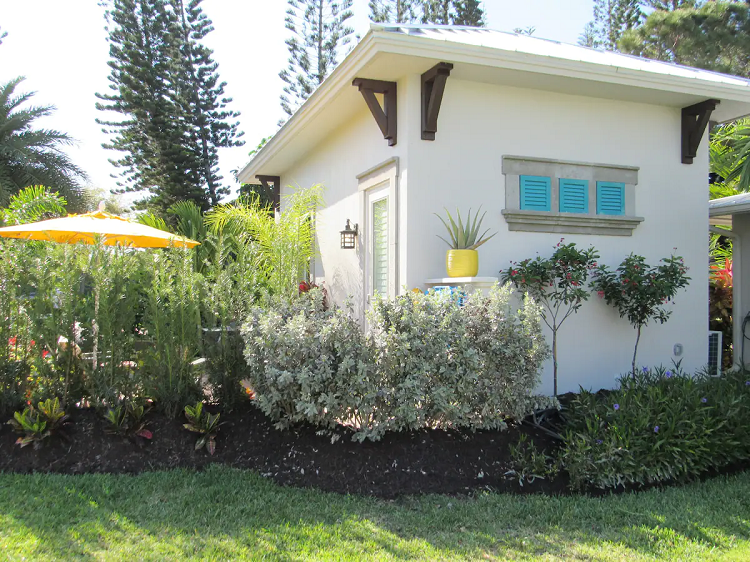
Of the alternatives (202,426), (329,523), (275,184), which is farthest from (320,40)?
(329,523)

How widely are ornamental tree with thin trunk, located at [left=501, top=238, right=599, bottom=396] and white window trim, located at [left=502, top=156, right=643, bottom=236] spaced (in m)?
0.35

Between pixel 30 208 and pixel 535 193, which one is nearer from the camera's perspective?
pixel 535 193

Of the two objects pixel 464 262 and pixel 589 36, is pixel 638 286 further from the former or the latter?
pixel 589 36

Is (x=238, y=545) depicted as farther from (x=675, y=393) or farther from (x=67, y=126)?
(x=67, y=126)

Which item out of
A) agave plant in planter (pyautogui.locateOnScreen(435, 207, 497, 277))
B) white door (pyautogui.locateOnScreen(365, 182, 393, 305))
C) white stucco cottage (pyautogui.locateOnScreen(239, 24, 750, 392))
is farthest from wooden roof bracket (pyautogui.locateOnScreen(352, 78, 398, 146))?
agave plant in planter (pyautogui.locateOnScreen(435, 207, 497, 277))

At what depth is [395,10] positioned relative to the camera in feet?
77.2

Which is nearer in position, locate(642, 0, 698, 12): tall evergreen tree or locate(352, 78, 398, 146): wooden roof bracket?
locate(352, 78, 398, 146): wooden roof bracket

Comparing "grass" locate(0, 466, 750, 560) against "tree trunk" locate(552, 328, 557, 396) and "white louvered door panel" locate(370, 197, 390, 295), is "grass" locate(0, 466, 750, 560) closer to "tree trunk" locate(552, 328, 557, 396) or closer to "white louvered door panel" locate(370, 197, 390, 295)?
"tree trunk" locate(552, 328, 557, 396)

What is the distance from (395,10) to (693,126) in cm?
1897

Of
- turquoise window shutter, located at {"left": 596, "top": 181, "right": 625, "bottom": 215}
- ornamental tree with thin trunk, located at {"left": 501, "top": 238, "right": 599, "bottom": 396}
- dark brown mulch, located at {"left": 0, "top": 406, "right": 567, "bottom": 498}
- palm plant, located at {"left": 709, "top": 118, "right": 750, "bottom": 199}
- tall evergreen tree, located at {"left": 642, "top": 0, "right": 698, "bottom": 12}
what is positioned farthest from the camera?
tall evergreen tree, located at {"left": 642, "top": 0, "right": 698, "bottom": 12}

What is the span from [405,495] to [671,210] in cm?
514

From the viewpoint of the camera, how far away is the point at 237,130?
2452 centimetres

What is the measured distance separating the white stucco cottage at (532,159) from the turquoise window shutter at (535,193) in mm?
13

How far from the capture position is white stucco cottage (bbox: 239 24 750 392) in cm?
598
